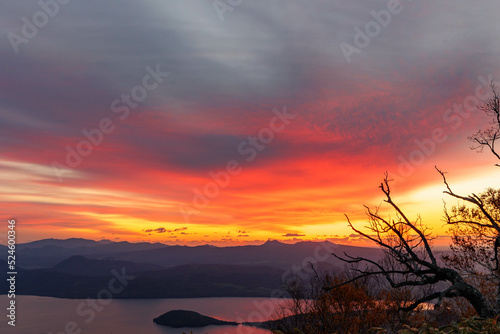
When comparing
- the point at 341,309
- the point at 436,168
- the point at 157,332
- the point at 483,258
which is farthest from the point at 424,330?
the point at 157,332

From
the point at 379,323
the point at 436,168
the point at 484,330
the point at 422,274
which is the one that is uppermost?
the point at 436,168

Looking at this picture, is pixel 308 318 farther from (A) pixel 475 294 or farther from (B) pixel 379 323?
(A) pixel 475 294

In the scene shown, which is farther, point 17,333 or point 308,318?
point 17,333

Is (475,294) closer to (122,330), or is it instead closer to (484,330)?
(484,330)

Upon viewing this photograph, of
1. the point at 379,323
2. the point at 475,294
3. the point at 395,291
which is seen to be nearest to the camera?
the point at 475,294

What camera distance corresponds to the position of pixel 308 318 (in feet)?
94.2

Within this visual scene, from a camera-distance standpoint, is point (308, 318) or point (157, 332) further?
point (157, 332)

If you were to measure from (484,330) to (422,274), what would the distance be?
9.97 feet

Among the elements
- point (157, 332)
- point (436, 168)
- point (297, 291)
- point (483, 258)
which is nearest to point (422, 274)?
point (436, 168)

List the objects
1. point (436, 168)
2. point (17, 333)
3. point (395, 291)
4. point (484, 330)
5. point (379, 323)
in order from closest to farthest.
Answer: point (484, 330) < point (436, 168) < point (379, 323) < point (395, 291) < point (17, 333)

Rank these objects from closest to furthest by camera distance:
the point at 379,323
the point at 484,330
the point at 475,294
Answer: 1. the point at 484,330
2. the point at 475,294
3. the point at 379,323

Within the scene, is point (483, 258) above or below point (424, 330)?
above

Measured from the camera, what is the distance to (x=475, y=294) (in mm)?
7516

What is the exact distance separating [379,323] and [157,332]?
19111 centimetres
